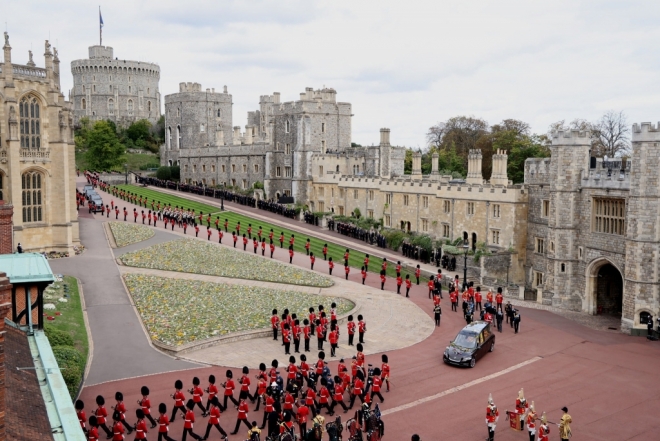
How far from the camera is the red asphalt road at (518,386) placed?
56.7 ft

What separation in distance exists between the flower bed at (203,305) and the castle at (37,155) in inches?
326

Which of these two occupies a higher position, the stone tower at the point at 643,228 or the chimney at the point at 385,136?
the chimney at the point at 385,136

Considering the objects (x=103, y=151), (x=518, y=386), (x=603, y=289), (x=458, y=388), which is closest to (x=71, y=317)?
(x=458, y=388)

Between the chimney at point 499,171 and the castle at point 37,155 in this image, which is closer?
the castle at point 37,155

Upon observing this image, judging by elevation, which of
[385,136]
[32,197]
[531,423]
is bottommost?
[531,423]

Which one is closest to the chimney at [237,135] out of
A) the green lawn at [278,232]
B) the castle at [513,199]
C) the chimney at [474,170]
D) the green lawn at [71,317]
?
the castle at [513,199]

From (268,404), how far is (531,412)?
7.05m

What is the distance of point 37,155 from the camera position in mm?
36688

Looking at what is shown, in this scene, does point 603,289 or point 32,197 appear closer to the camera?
point 603,289

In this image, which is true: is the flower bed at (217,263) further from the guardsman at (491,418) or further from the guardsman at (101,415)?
the guardsman at (101,415)

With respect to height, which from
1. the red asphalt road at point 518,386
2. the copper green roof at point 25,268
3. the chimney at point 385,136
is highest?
the chimney at point 385,136

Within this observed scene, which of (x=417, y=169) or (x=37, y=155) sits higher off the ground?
(x=37, y=155)

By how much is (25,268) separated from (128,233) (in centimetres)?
2966

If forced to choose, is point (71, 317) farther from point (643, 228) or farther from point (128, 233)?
point (643, 228)
